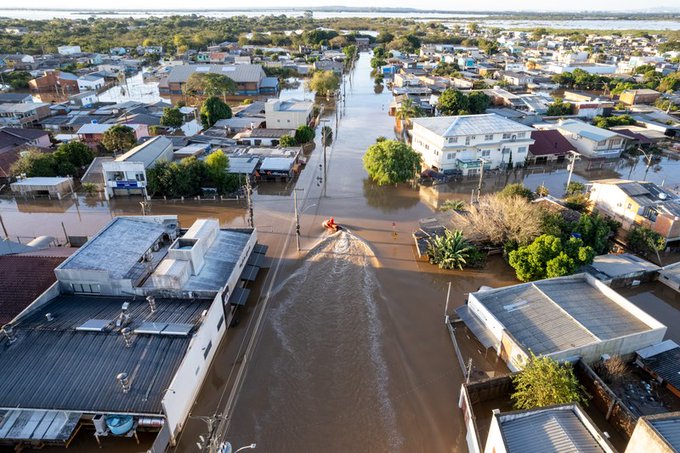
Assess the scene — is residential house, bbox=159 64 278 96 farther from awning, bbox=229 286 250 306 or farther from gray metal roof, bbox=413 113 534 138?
awning, bbox=229 286 250 306

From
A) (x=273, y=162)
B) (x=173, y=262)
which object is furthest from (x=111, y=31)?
(x=173, y=262)

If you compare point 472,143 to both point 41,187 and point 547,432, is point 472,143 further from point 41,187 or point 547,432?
point 41,187

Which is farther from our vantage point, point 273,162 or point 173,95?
point 173,95

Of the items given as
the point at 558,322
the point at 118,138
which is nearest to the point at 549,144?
the point at 558,322

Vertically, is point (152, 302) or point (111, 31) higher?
point (111, 31)

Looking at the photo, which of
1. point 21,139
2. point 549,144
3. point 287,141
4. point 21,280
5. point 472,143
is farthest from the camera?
point 287,141

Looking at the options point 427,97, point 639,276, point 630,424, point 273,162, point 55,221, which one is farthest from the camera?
point 427,97

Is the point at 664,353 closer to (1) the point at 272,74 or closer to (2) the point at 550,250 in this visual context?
(2) the point at 550,250
